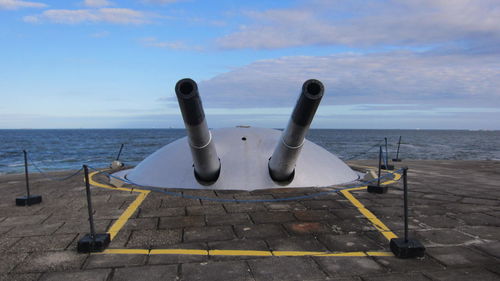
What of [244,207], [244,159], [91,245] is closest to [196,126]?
[91,245]

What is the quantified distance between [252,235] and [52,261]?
282 cm

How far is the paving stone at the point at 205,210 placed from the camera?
614 cm

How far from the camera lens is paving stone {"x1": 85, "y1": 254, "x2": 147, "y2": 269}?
391 centimetres

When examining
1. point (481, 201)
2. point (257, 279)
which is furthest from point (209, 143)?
point (481, 201)

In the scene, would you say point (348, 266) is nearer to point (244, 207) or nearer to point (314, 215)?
point (314, 215)

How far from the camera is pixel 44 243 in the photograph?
4.66 meters

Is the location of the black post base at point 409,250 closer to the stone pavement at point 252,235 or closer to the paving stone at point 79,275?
the stone pavement at point 252,235

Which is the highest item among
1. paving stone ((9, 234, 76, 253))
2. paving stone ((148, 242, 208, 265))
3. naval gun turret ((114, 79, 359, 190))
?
naval gun turret ((114, 79, 359, 190))

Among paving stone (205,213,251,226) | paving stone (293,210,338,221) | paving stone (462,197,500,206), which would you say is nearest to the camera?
paving stone (205,213,251,226)

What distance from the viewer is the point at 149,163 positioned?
9078mm

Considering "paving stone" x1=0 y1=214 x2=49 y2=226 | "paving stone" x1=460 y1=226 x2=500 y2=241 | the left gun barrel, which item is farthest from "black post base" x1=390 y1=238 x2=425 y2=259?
"paving stone" x1=0 y1=214 x2=49 y2=226

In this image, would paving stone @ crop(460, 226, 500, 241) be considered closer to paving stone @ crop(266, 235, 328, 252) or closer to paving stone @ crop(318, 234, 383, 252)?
paving stone @ crop(318, 234, 383, 252)

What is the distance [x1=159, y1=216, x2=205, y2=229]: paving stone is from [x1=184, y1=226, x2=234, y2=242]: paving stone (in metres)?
0.26

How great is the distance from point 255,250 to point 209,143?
2101mm
